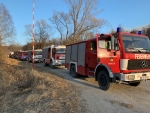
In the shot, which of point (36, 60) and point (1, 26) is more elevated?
point (1, 26)

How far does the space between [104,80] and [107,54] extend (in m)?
1.19

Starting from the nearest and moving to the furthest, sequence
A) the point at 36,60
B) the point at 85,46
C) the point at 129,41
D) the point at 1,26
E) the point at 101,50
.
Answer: the point at 129,41, the point at 101,50, the point at 85,46, the point at 36,60, the point at 1,26

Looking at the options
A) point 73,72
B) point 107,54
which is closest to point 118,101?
point 107,54

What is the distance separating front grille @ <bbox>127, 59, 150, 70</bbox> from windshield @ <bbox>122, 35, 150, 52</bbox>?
0.48 metres

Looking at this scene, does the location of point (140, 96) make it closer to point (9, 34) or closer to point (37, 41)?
Answer: point (9, 34)

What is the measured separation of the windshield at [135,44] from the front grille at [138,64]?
0.48 m

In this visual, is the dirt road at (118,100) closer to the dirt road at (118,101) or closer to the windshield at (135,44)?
the dirt road at (118,101)

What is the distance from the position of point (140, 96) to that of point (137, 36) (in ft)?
8.90

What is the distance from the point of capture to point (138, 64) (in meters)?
7.28

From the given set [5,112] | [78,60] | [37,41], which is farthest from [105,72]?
[37,41]

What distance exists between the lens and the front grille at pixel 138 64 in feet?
23.5

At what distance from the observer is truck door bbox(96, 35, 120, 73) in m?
7.43

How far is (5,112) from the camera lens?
5984 millimetres

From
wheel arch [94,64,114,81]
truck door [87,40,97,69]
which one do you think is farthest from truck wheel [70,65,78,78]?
wheel arch [94,64,114,81]
